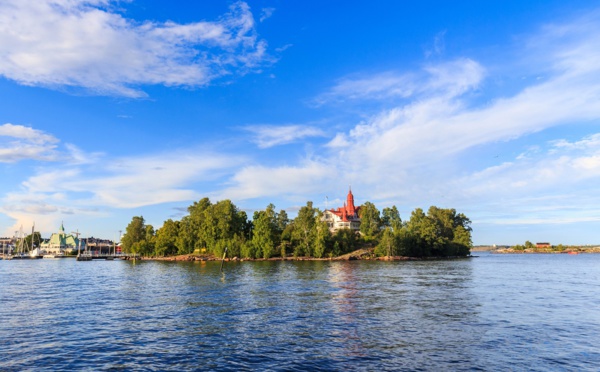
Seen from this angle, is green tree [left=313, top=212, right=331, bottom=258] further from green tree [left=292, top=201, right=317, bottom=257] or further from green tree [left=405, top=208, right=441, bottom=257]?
green tree [left=405, top=208, right=441, bottom=257]

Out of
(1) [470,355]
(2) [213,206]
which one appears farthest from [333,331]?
(2) [213,206]

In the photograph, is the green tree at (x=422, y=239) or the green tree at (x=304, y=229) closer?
the green tree at (x=304, y=229)

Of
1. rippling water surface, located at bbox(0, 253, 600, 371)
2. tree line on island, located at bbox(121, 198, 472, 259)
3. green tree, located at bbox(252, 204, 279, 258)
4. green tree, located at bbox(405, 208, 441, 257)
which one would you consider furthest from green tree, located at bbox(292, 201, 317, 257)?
rippling water surface, located at bbox(0, 253, 600, 371)

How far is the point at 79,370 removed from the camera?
22938 mm

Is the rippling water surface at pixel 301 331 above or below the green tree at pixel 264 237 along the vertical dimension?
below

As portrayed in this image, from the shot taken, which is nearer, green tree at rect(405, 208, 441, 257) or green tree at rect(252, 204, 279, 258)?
green tree at rect(252, 204, 279, 258)

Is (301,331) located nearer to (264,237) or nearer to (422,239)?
(264,237)

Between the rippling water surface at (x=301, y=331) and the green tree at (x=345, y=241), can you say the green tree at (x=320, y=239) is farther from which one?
the rippling water surface at (x=301, y=331)

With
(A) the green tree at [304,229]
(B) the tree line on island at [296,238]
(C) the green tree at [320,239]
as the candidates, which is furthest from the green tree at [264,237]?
(C) the green tree at [320,239]

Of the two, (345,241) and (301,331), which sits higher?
(345,241)

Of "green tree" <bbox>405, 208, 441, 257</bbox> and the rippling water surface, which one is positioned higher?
"green tree" <bbox>405, 208, 441, 257</bbox>

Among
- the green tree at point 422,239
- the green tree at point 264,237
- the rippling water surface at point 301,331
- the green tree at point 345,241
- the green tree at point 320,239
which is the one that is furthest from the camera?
the green tree at point 422,239

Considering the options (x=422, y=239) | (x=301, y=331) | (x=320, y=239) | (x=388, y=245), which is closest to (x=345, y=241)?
(x=320, y=239)

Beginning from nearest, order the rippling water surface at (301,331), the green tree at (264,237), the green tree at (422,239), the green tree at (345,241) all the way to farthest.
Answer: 1. the rippling water surface at (301,331)
2. the green tree at (264,237)
3. the green tree at (345,241)
4. the green tree at (422,239)
